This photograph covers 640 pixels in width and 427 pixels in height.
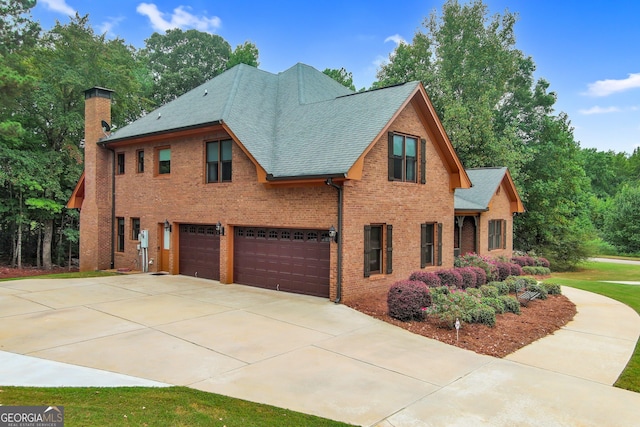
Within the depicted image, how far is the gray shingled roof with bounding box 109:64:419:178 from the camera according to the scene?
13363 mm

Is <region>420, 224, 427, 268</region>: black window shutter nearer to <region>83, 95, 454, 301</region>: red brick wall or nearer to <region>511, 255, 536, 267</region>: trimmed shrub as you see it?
<region>83, 95, 454, 301</region>: red brick wall

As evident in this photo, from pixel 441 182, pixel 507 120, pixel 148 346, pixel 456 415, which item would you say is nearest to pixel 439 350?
pixel 456 415

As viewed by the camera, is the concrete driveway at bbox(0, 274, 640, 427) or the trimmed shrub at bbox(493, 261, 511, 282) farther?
the trimmed shrub at bbox(493, 261, 511, 282)

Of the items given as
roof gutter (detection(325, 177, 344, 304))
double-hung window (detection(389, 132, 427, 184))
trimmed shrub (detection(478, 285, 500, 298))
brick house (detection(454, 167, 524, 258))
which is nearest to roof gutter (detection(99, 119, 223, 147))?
roof gutter (detection(325, 177, 344, 304))

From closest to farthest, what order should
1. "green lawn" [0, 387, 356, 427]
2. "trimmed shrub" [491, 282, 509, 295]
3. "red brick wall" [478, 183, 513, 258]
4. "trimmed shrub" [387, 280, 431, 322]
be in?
"green lawn" [0, 387, 356, 427], "trimmed shrub" [387, 280, 431, 322], "trimmed shrub" [491, 282, 509, 295], "red brick wall" [478, 183, 513, 258]

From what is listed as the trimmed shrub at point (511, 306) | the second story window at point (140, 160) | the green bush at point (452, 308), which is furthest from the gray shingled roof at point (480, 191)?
the second story window at point (140, 160)

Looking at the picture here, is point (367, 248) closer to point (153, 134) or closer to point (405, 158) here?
point (405, 158)

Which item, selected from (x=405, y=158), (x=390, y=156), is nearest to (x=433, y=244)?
(x=405, y=158)

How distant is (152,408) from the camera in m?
5.45

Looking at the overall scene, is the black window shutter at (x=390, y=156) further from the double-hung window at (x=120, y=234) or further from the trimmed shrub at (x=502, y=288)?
the double-hung window at (x=120, y=234)

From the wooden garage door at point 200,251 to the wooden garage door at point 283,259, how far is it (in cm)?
122

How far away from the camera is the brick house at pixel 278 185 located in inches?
521

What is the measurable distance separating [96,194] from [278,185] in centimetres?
1128

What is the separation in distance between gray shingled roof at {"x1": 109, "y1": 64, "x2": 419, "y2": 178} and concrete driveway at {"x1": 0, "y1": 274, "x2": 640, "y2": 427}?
4656 millimetres
